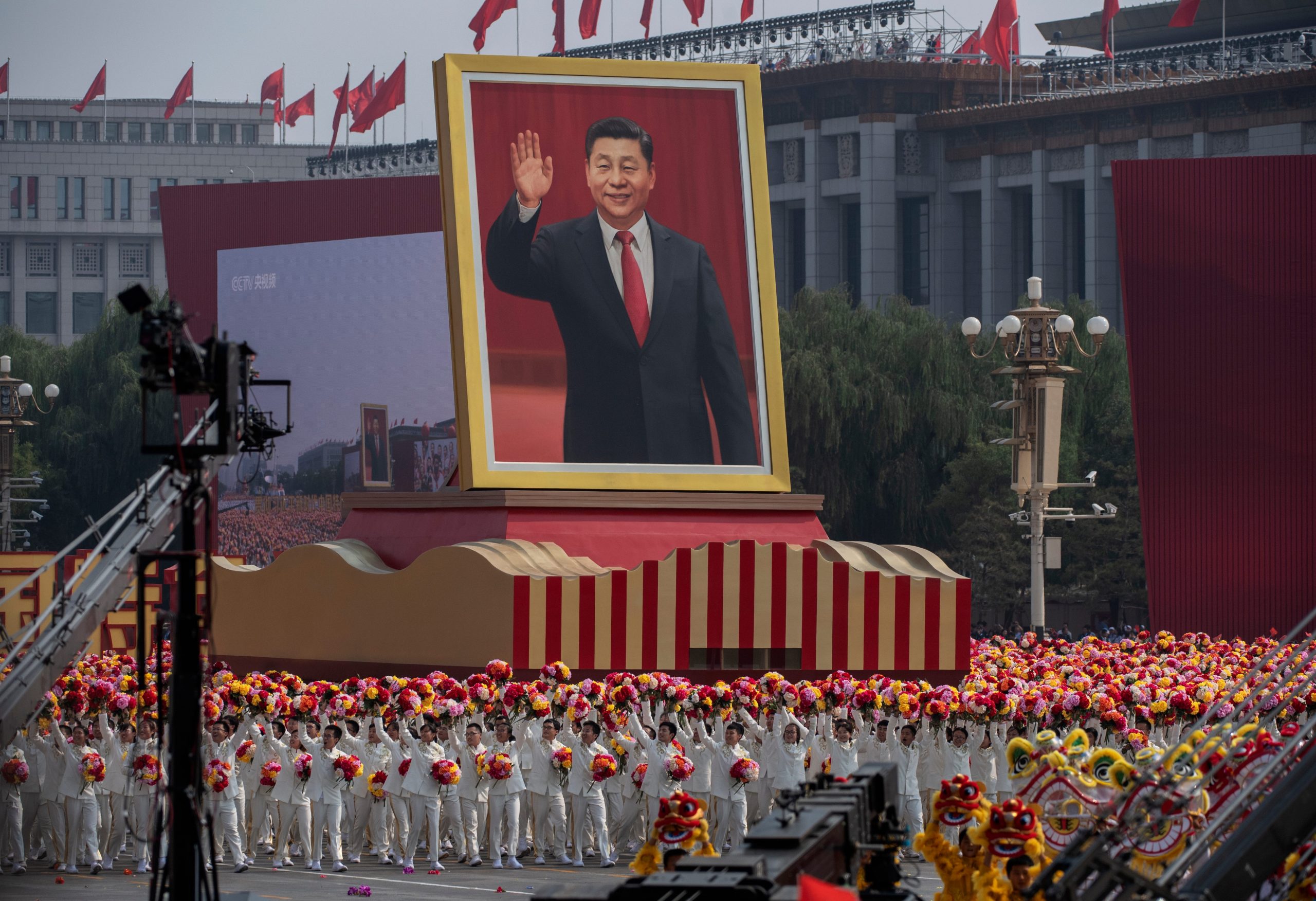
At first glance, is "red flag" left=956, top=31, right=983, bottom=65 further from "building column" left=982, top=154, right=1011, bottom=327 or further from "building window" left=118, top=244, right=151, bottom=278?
"building window" left=118, top=244, right=151, bottom=278

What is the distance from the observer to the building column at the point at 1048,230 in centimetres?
6450

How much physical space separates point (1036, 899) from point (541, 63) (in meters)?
16.9

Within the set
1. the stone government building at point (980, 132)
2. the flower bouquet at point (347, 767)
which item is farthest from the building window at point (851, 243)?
the flower bouquet at point (347, 767)

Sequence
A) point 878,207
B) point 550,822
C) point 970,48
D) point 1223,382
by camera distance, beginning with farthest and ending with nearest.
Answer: point 970,48
point 878,207
point 1223,382
point 550,822

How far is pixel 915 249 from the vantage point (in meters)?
69.4

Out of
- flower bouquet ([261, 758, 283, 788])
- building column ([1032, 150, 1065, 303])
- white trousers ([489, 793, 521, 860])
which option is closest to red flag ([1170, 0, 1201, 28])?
building column ([1032, 150, 1065, 303])

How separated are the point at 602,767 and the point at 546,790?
78cm

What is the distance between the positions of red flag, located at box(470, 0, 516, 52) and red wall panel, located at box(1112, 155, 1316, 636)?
3132 cm

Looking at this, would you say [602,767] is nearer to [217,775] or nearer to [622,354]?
[217,775]

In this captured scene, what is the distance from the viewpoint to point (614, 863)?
56.9ft

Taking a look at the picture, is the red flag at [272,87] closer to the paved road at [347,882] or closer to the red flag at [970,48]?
the red flag at [970,48]

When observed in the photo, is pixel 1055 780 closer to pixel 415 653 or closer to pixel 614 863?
pixel 614 863

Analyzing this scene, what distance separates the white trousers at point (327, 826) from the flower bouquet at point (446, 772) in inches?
40.6

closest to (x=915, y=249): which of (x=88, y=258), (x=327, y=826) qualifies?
(x=88, y=258)
